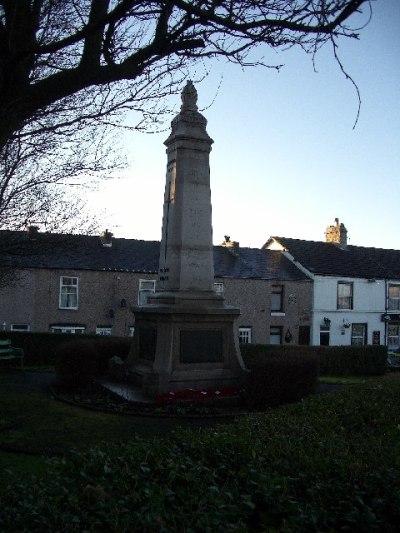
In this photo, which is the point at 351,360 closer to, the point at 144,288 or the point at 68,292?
the point at 144,288

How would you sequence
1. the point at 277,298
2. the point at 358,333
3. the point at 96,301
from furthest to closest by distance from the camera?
the point at 358,333 < the point at 277,298 < the point at 96,301

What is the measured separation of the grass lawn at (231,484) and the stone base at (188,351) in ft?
16.7

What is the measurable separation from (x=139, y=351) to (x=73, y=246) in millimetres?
3097

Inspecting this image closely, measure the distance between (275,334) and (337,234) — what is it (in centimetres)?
1052

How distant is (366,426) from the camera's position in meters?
5.69

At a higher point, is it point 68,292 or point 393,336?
point 68,292

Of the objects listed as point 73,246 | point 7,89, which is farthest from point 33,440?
point 73,246

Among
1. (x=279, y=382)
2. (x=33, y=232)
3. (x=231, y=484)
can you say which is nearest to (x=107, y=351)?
(x=33, y=232)

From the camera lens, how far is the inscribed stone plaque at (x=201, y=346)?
11.1 metres

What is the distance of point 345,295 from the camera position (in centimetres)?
3541

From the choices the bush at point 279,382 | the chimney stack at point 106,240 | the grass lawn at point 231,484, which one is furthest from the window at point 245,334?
the grass lawn at point 231,484

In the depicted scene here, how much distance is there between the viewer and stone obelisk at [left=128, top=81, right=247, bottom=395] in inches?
433

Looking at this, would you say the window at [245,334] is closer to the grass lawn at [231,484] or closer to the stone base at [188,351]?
the stone base at [188,351]

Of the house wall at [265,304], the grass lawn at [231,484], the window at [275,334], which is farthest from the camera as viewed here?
the window at [275,334]
